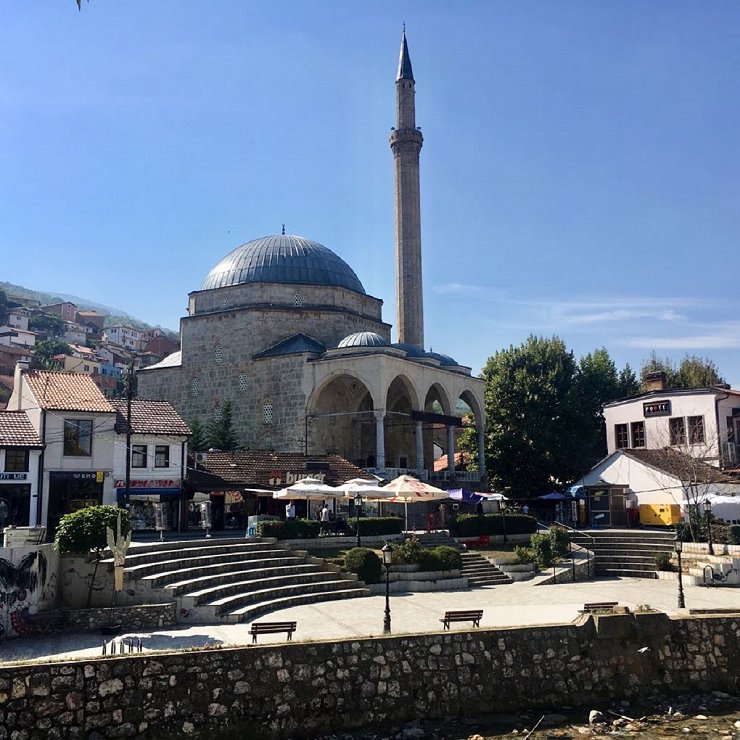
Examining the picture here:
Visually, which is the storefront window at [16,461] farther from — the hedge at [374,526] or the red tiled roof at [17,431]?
the hedge at [374,526]

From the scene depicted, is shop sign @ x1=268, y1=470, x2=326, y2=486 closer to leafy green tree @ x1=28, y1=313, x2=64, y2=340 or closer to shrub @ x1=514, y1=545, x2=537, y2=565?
shrub @ x1=514, y1=545, x2=537, y2=565

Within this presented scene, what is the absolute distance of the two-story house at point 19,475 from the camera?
22531 mm

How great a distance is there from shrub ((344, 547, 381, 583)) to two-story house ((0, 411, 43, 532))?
31.6ft

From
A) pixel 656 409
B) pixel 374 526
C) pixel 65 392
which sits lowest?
pixel 374 526

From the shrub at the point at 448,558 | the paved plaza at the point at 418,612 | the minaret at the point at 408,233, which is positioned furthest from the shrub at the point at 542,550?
the minaret at the point at 408,233

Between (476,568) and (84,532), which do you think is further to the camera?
(476,568)

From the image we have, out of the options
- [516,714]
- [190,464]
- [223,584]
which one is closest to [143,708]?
[516,714]

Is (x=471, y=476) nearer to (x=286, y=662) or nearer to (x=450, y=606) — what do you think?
(x=450, y=606)

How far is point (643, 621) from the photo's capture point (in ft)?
41.7

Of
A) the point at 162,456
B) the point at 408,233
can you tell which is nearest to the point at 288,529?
the point at 162,456

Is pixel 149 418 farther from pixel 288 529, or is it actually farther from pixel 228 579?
pixel 228 579

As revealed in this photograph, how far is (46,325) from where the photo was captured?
127750mm

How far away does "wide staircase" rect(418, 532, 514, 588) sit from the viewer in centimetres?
2222

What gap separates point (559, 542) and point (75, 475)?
15286 mm
